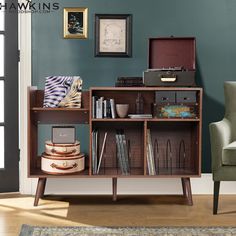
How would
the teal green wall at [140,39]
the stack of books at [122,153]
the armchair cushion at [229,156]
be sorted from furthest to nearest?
1. the teal green wall at [140,39]
2. the stack of books at [122,153]
3. the armchair cushion at [229,156]

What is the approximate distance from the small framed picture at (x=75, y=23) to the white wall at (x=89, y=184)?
0.30 m

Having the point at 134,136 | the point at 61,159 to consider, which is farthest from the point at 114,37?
the point at 61,159

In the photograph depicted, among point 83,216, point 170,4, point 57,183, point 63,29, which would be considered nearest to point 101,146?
point 57,183

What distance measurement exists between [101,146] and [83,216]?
0.72 m

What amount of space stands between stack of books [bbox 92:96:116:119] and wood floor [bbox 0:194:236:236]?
0.66m

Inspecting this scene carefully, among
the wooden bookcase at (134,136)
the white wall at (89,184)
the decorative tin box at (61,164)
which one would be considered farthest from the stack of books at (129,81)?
the white wall at (89,184)

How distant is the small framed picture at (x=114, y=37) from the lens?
4.15 metres

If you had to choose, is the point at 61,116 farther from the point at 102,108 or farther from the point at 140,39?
the point at 140,39

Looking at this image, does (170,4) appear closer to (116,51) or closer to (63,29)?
(116,51)

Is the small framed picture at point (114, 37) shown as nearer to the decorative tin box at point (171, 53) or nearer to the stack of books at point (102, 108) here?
the decorative tin box at point (171, 53)

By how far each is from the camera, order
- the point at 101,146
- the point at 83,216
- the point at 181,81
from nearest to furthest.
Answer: the point at 83,216 → the point at 181,81 → the point at 101,146

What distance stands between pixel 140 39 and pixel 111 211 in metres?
1.39

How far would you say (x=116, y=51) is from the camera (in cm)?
416

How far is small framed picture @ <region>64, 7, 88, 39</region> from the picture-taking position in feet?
13.5
